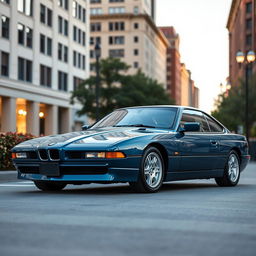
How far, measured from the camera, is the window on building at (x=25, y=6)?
52369 millimetres

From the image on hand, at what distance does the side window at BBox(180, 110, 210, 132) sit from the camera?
11.1m

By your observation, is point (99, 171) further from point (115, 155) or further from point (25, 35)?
point (25, 35)

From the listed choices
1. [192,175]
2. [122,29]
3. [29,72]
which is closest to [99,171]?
[192,175]

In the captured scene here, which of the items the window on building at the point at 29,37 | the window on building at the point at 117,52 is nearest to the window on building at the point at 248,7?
the window on building at the point at 117,52

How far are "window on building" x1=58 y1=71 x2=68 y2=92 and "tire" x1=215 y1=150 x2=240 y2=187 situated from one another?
50.3 m

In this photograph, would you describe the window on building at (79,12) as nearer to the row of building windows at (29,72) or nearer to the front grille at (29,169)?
the row of building windows at (29,72)

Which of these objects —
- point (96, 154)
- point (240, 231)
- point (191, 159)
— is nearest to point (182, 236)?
point (240, 231)

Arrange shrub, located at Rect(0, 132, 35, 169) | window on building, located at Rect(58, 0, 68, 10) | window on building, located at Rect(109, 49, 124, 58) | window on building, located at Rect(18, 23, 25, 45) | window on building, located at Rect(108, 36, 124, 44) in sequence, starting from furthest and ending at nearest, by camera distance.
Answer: window on building, located at Rect(108, 36, 124, 44), window on building, located at Rect(109, 49, 124, 58), window on building, located at Rect(58, 0, 68, 10), window on building, located at Rect(18, 23, 25, 45), shrub, located at Rect(0, 132, 35, 169)

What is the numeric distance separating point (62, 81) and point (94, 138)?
53.5 meters

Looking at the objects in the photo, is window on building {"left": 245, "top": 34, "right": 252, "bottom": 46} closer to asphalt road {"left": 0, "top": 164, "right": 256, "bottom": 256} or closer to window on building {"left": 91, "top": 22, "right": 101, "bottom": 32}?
window on building {"left": 91, "top": 22, "right": 101, "bottom": 32}

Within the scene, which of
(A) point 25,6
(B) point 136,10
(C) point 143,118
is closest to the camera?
(C) point 143,118

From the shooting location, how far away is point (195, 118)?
11523mm

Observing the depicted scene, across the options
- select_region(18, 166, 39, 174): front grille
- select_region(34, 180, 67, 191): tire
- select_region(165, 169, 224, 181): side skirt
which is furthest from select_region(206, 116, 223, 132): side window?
select_region(18, 166, 39, 174): front grille

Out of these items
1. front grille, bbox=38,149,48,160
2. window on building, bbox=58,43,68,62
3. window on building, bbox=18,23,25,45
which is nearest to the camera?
front grille, bbox=38,149,48,160
